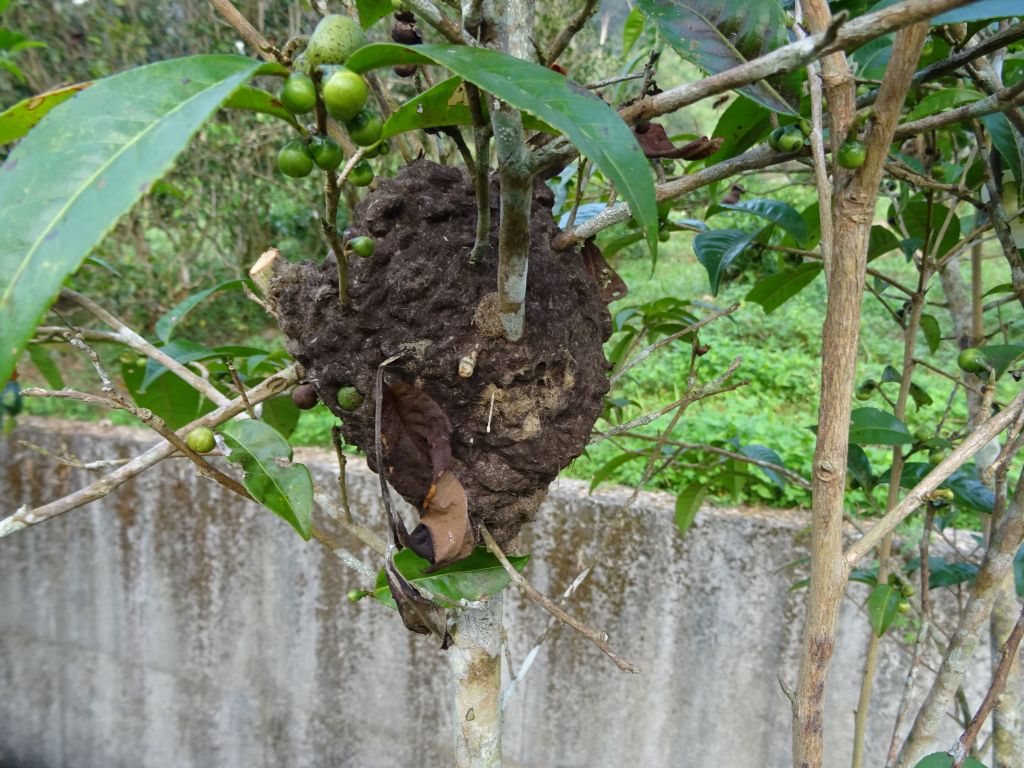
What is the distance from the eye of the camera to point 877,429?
772 mm

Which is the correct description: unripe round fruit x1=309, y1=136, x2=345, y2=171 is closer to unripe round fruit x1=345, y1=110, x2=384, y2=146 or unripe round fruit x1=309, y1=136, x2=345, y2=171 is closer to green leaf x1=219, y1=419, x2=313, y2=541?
unripe round fruit x1=345, y1=110, x2=384, y2=146

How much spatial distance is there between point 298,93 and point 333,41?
1.9 inches

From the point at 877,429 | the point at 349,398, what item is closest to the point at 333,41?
the point at 349,398

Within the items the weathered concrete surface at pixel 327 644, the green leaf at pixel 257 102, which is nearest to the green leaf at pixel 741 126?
the green leaf at pixel 257 102

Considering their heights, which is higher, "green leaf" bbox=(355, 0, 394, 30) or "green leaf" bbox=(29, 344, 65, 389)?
"green leaf" bbox=(355, 0, 394, 30)

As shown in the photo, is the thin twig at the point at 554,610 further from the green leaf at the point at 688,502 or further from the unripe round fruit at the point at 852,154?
the green leaf at the point at 688,502

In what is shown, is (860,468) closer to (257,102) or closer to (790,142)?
(790,142)

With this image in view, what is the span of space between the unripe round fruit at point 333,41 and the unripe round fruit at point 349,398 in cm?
24

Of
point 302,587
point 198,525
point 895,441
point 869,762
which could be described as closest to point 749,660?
point 869,762

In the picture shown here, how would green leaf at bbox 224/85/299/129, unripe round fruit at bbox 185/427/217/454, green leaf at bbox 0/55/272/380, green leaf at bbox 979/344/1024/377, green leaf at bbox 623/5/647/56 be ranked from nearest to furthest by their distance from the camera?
green leaf at bbox 0/55/272/380 → green leaf at bbox 224/85/299/129 → unripe round fruit at bbox 185/427/217/454 → green leaf at bbox 979/344/1024/377 → green leaf at bbox 623/5/647/56

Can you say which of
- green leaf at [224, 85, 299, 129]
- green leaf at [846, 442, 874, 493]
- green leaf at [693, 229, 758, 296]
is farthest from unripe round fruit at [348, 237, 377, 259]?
green leaf at [846, 442, 874, 493]

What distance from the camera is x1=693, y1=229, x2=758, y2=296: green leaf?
0.79 m

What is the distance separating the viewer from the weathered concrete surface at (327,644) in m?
1.51

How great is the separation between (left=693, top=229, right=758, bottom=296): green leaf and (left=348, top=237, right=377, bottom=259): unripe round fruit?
436mm
